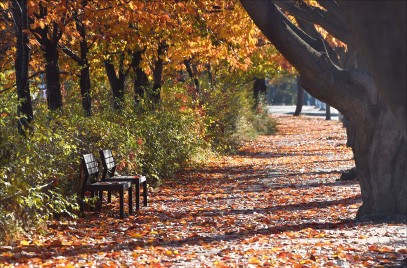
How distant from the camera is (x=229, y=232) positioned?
11.6 m

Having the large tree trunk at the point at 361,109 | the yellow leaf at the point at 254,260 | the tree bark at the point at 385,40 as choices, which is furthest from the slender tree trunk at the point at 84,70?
the tree bark at the point at 385,40

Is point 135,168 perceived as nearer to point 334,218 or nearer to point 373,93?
point 334,218

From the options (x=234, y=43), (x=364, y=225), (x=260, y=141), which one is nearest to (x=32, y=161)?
(x=364, y=225)

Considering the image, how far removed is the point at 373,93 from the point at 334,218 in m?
2.21

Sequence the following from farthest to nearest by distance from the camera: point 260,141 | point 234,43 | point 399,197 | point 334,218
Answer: point 260,141 → point 234,43 → point 334,218 → point 399,197

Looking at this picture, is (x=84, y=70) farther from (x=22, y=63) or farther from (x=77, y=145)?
(x=77, y=145)

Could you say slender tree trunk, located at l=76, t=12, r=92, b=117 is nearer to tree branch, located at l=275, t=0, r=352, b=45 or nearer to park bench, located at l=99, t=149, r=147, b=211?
park bench, located at l=99, t=149, r=147, b=211

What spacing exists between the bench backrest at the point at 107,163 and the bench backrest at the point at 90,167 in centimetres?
14

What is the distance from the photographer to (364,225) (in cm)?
1179

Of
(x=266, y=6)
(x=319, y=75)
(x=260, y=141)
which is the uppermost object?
(x=266, y=6)

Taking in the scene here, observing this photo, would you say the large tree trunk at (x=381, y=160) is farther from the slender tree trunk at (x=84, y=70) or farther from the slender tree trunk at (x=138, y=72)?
the slender tree trunk at (x=138, y=72)

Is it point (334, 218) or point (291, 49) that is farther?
point (334, 218)

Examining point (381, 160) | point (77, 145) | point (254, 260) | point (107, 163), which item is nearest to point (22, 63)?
point (77, 145)

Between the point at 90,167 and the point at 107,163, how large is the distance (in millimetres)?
920
